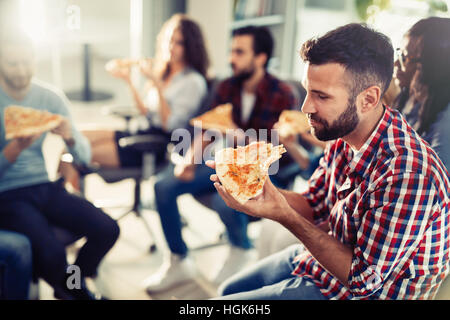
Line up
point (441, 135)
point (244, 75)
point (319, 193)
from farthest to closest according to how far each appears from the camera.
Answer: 1. point (244, 75)
2. point (319, 193)
3. point (441, 135)

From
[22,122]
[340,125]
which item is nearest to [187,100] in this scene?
[22,122]

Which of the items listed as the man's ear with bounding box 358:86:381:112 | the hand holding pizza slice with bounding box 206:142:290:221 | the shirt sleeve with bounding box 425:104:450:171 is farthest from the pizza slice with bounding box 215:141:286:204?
the shirt sleeve with bounding box 425:104:450:171

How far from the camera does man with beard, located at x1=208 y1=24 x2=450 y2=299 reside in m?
0.93

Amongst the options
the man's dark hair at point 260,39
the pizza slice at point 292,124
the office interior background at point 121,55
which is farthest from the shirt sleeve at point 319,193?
the man's dark hair at point 260,39

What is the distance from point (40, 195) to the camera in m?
1.42

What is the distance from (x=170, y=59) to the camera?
2.01m

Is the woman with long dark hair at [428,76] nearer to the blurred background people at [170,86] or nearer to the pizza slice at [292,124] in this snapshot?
the pizza slice at [292,124]

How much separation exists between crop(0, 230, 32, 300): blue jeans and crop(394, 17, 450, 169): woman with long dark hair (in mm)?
1205

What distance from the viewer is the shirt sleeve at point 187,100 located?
6.43 ft

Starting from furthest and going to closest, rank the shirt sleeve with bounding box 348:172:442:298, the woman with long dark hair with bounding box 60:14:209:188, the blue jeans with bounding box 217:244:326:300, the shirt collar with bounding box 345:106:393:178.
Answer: the woman with long dark hair with bounding box 60:14:209:188
the blue jeans with bounding box 217:244:326:300
the shirt collar with bounding box 345:106:393:178
the shirt sleeve with bounding box 348:172:442:298

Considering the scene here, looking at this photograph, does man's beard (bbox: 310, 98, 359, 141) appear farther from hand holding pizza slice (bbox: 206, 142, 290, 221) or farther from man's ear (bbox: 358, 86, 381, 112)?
hand holding pizza slice (bbox: 206, 142, 290, 221)

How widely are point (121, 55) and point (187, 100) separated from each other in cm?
42

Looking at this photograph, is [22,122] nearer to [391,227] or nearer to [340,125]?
[340,125]
